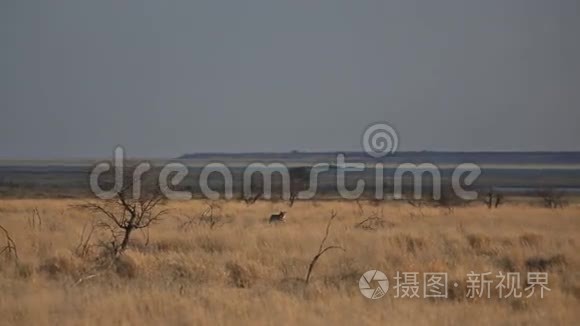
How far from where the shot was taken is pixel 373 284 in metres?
10.8

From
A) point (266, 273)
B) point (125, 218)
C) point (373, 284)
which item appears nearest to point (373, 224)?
point (125, 218)

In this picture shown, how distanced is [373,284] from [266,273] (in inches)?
68.4

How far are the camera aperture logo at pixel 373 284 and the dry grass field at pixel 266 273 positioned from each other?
5.9 inches

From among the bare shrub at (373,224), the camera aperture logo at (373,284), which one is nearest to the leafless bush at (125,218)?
the camera aperture logo at (373,284)

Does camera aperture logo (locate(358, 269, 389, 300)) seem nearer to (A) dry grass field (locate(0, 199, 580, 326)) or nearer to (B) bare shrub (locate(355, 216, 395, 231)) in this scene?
(A) dry grass field (locate(0, 199, 580, 326))

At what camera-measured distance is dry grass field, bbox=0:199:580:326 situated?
8625 millimetres

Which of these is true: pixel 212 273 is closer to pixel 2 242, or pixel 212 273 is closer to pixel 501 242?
pixel 2 242

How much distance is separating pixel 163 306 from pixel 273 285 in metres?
2.36

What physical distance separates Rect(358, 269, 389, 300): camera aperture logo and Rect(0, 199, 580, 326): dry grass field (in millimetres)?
150

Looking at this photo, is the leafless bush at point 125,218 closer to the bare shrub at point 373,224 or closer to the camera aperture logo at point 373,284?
the camera aperture logo at point 373,284

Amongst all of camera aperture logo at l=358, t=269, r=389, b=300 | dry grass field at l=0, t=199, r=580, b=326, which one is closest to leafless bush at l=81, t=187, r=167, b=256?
dry grass field at l=0, t=199, r=580, b=326

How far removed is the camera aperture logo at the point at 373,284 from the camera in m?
10.1

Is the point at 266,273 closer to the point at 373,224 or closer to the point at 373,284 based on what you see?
the point at 373,284

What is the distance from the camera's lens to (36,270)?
463 inches
